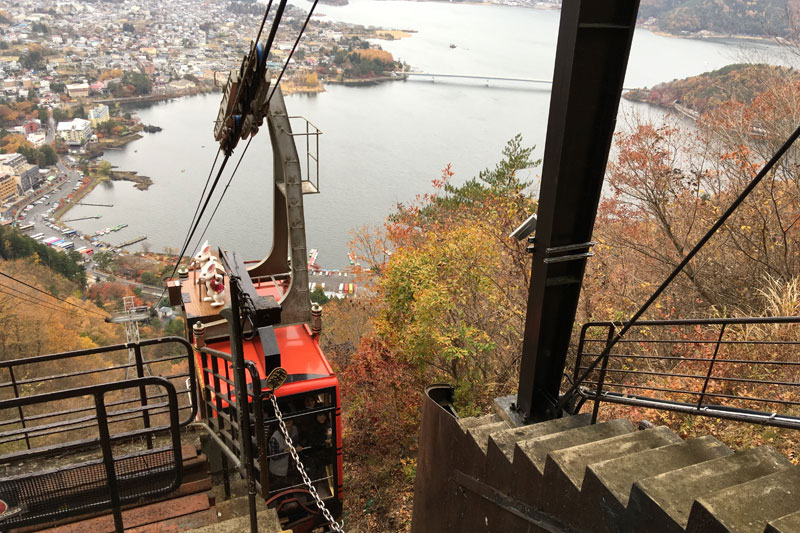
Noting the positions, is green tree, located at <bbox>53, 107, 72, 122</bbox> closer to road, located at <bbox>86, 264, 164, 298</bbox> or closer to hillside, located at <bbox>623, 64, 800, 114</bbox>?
road, located at <bbox>86, 264, 164, 298</bbox>

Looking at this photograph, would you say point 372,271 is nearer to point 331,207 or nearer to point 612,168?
point 612,168

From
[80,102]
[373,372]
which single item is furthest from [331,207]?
[80,102]

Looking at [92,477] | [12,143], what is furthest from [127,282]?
[92,477]

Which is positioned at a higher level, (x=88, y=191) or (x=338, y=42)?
(x=338, y=42)

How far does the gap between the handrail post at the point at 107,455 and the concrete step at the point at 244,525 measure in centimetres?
58

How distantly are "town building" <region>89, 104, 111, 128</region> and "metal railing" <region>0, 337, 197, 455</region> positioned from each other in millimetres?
41857

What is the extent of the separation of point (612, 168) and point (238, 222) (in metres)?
32.3

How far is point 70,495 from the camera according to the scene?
11.2 feet

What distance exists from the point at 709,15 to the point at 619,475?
35.6 metres

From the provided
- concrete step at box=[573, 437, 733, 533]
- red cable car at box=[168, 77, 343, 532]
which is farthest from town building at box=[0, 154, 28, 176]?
concrete step at box=[573, 437, 733, 533]

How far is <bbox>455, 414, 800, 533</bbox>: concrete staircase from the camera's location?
7.17 ft

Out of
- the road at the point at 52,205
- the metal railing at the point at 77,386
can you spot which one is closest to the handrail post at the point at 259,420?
the metal railing at the point at 77,386

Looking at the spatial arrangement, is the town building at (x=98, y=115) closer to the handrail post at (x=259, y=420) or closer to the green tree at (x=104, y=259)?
the green tree at (x=104, y=259)

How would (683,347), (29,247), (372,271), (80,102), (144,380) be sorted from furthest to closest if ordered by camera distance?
(80,102)
(29,247)
(372,271)
(683,347)
(144,380)
